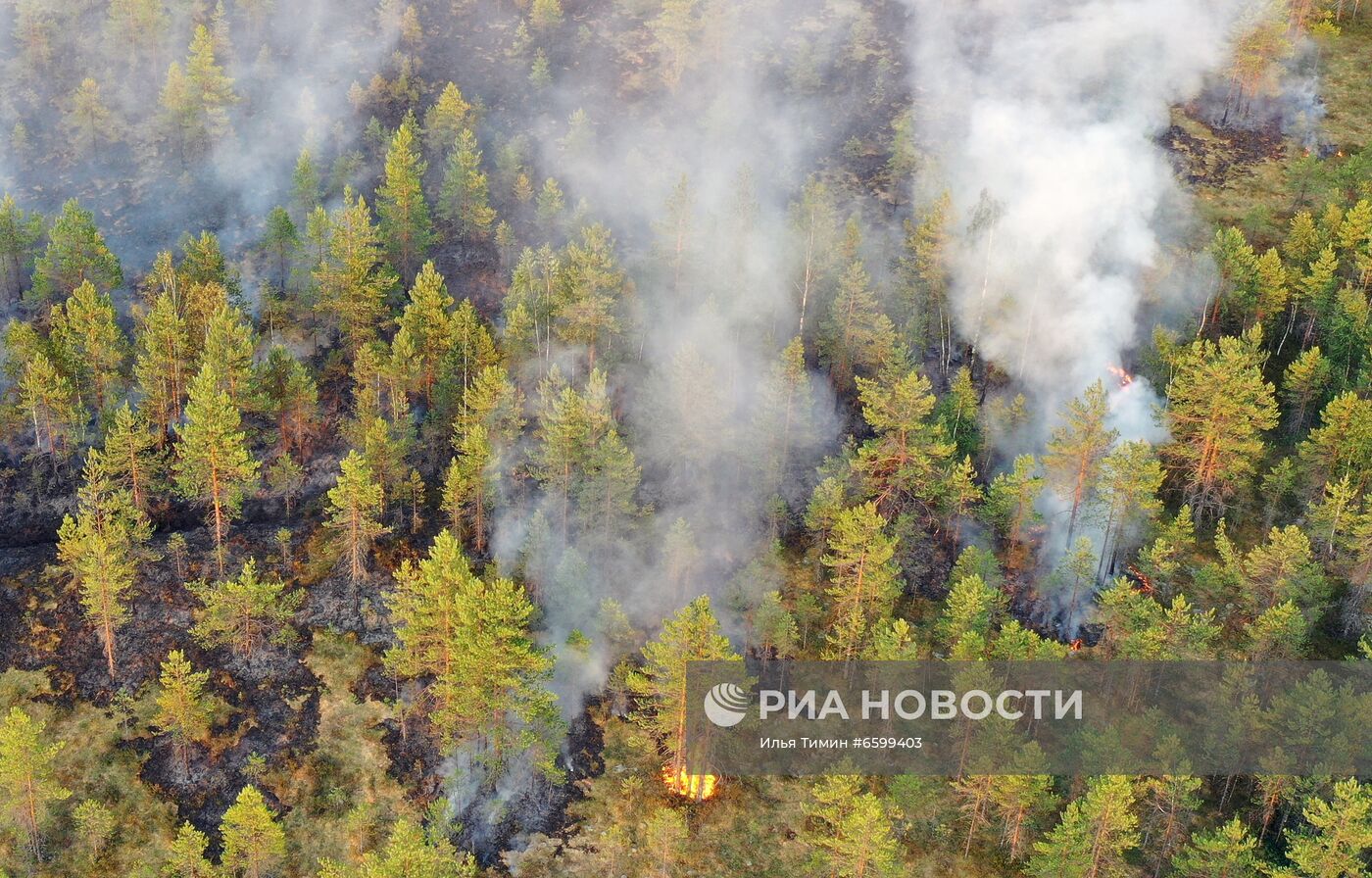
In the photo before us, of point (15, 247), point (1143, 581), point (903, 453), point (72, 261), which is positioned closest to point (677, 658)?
point (903, 453)

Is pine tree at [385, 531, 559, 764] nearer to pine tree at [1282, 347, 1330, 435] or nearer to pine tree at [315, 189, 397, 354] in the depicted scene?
pine tree at [315, 189, 397, 354]

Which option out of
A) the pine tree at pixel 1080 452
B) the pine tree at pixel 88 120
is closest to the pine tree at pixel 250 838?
the pine tree at pixel 1080 452

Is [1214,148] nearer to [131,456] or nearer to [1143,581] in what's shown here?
[1143,581]

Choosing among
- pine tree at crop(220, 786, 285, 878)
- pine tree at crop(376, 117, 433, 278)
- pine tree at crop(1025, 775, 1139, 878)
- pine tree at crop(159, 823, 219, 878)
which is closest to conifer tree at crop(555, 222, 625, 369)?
pine tree at crop(376, 117, 433, 278)

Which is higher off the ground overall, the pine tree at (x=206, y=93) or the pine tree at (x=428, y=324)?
the pine tree at (x=206, y=93)

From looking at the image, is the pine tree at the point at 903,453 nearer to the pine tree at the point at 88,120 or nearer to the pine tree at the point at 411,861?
the pine tree at the point at 411,861

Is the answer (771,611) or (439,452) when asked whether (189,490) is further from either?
(771,611)
